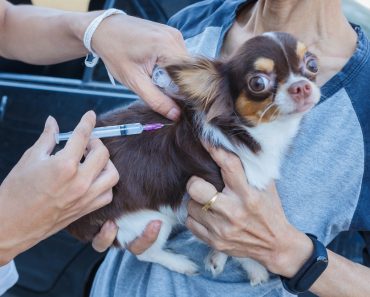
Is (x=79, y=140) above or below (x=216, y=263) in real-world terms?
above

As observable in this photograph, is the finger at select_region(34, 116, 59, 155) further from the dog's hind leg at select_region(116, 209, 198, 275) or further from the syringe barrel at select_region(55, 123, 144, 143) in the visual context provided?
the dog's hind leg at select_region(116, 209, 198, 275)

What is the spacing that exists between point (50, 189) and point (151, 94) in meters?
0.40

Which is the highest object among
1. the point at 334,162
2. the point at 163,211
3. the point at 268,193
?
the point at 334,162

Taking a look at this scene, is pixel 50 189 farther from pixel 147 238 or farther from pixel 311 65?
pixel 311 65

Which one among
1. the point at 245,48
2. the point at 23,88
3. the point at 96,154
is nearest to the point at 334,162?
the point at 245,48

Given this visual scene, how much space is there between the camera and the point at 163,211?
175cm

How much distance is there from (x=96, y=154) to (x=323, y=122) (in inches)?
26.1

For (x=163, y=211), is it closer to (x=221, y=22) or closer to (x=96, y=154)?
(x=96, y=154)

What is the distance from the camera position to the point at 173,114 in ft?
5.28

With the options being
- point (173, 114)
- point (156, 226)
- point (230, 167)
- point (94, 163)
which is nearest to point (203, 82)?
point (173, 114)

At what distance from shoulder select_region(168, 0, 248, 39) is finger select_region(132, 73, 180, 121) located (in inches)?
16.4

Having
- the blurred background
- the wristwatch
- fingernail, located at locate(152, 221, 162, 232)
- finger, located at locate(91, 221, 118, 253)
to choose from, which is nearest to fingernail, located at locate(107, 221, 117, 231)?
finger, located at locate(91, 221, 118, 253)

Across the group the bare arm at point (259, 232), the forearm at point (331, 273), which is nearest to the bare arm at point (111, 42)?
the bare arm at point (259, 232)

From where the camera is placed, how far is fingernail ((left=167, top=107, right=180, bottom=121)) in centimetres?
160
